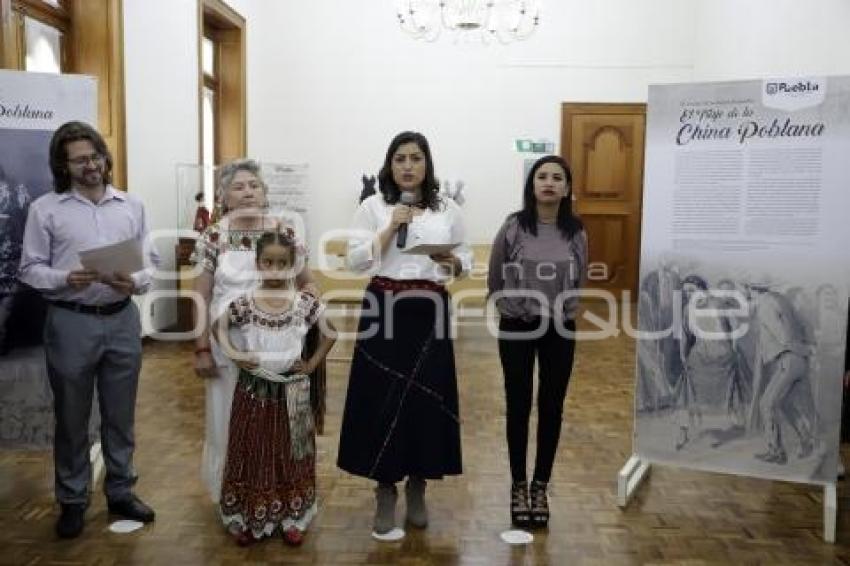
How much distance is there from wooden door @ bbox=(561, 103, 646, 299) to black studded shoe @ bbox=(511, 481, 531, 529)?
7262 mm

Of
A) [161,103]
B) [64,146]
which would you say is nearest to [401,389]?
[64,146]

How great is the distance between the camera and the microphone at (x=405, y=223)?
9.71 ft

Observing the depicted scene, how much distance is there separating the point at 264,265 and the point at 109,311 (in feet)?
2.11

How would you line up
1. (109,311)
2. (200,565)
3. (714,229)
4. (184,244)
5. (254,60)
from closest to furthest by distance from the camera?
(200,565), (109,311), (714,229), (184,244), (254,60)

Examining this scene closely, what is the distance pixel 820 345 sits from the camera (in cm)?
326

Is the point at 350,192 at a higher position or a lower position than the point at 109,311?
higher

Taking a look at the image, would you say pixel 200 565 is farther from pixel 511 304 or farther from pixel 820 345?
pixel 820 345

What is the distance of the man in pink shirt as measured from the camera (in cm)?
302

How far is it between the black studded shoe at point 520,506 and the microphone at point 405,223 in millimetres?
1133

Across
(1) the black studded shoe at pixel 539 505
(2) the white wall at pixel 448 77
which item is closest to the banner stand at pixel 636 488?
(1) the black studded shoe at pixel 539 505

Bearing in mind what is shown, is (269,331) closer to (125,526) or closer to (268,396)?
(268,396)

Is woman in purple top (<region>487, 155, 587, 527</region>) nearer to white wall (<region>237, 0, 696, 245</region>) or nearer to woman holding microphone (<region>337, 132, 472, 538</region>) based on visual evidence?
woman holding microphone (<region>337, 132, 472, 538</region>)

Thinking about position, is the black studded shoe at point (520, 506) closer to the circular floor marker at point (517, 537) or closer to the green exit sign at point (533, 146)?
the circular floor marker at point (517, 537)

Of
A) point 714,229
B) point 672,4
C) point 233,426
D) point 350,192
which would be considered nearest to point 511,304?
point 714,229
